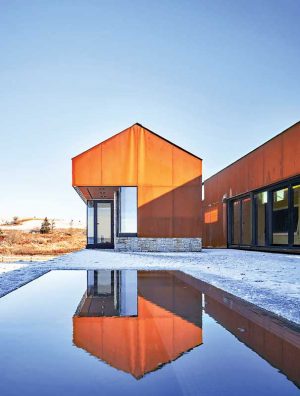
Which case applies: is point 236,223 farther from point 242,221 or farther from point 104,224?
point 104,224

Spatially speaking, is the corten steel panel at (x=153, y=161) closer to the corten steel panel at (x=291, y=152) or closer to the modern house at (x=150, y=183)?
the modern house at (x=150, y=183)

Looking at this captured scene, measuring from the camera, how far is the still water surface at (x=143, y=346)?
5.81ft

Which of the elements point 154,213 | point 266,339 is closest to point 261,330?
point 266,339

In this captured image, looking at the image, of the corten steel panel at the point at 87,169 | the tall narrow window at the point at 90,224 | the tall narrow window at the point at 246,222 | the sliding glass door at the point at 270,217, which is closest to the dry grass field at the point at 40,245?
the tall narrow window at the point at 90,224

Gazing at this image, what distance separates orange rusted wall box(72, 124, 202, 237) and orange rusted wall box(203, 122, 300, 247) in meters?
3.00

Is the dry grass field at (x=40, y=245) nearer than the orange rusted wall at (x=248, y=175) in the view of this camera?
No

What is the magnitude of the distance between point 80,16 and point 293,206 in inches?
587

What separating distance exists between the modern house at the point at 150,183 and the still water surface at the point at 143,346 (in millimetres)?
11689

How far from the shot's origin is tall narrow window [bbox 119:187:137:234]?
647 inches

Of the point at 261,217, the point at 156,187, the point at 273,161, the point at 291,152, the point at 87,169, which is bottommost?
the point at 261,217

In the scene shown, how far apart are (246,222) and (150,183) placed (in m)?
6.32

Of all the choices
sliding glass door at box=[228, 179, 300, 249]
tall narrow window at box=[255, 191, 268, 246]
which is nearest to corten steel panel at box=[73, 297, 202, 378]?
sliding glass door at box=[228, 179, 300, 249]

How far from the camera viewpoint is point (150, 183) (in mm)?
16219

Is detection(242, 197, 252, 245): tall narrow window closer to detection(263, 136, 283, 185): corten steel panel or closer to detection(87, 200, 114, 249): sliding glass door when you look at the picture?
detection(263, 136, 283, 185): corten steel panel
